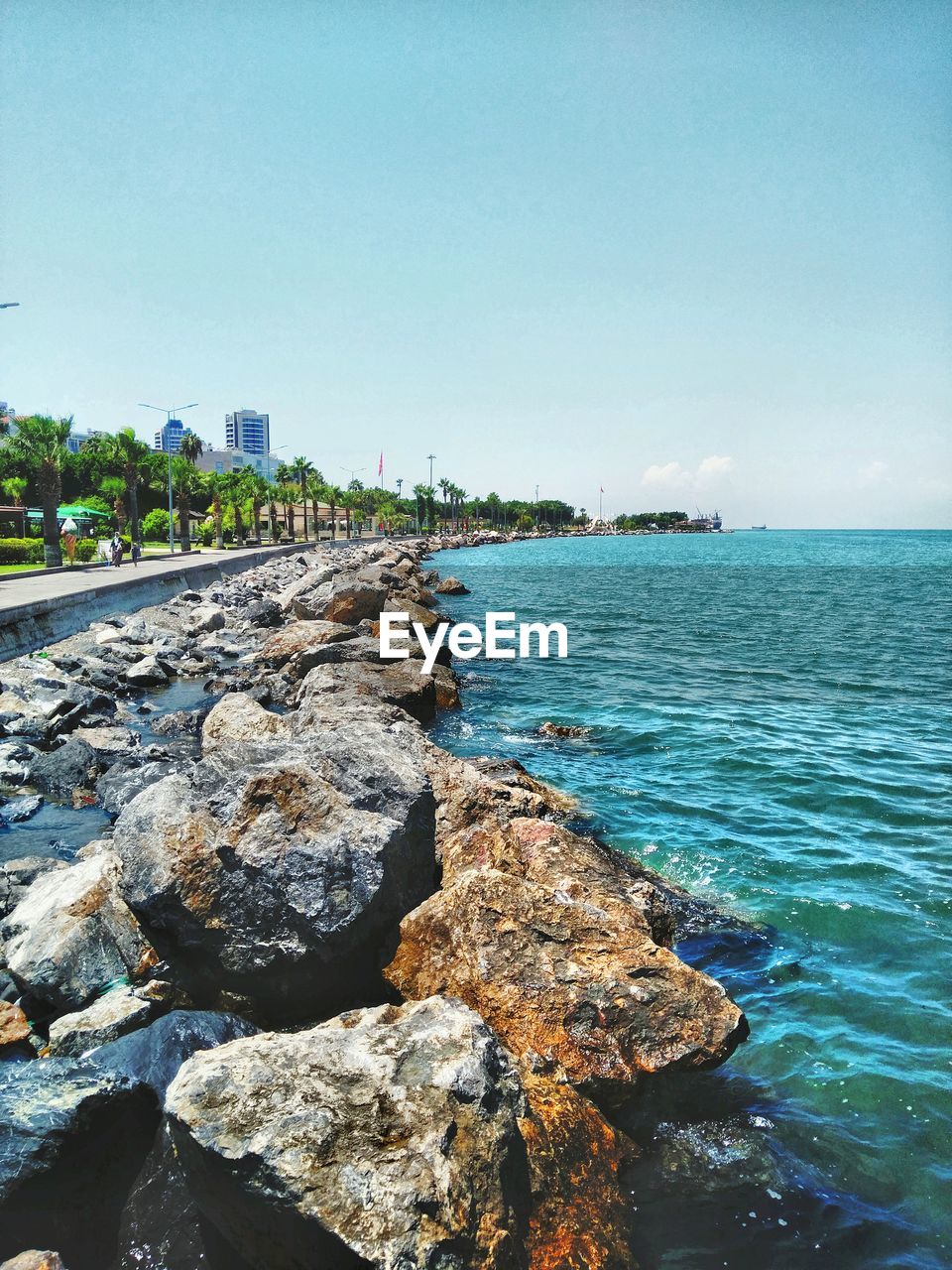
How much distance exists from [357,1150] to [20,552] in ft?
154

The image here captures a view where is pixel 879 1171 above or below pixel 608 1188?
below

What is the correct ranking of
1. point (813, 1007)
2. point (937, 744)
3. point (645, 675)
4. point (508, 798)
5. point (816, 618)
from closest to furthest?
point (813, 1007)
point (508, 798)
point (937, 744)
point (645, 675)
point (816, 618)

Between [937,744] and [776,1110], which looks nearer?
[776,1110]

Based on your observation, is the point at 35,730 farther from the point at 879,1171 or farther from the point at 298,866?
the point at 879,1171

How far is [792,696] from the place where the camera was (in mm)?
23344

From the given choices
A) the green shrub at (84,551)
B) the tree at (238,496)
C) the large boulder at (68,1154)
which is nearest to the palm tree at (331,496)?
the tree at (238,496)

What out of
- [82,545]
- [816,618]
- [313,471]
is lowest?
[816,618]

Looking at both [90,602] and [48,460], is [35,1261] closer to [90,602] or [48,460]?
[90,602]

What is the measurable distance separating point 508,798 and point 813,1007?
3.84 m

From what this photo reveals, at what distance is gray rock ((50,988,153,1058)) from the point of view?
20.8 ft

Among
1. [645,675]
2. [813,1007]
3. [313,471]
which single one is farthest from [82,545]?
[313,471]

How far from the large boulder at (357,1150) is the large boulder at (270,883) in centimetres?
178

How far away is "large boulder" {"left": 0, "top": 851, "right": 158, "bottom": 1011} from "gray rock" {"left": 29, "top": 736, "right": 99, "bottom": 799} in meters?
5.83

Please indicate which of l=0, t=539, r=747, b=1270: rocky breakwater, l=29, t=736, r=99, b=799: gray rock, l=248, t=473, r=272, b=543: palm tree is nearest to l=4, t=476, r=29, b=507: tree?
l=248, t=473, r=272, b=543: palm tree
